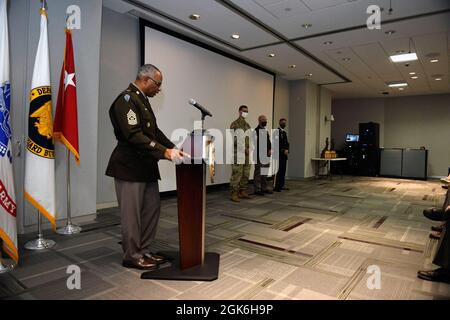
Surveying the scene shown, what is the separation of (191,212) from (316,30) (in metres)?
4.30

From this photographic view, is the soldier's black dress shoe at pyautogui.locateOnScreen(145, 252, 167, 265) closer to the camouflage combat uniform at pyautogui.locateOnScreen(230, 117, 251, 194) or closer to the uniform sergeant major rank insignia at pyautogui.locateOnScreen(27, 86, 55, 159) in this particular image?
the uniform sergeant major rank insignia at pyautogui.locateOnScreen(27, 86, 55, 159)

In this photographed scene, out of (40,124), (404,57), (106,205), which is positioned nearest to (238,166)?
(106,205)

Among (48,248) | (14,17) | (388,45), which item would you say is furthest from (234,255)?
(388,45)

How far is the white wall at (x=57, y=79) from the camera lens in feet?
9.73

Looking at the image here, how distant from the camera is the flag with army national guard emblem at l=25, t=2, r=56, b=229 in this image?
2734mm

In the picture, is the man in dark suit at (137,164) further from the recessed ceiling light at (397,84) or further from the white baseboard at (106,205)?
the recessed ceiling light at (397,84)

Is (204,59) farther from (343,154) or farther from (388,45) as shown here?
(343,154)

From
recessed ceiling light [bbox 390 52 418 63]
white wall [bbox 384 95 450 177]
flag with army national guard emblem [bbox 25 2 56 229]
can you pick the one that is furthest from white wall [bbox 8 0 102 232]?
white wall [bbox 384 95 450 177]

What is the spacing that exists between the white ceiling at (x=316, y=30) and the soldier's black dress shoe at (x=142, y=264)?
3.51 metres

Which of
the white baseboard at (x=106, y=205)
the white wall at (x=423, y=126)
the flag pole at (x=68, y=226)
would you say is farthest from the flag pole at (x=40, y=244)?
the white wall at (x=423, y=126)

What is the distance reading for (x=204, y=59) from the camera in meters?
5.82

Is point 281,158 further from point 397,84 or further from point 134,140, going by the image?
point 397,84

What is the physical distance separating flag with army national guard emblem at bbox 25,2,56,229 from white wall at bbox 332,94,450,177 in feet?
38.2

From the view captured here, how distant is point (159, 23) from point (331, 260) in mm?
4459
